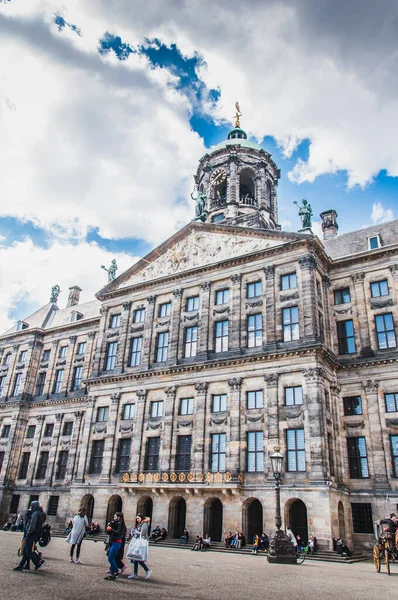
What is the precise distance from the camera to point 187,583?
12633mm

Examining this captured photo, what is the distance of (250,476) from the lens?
29.9 meters

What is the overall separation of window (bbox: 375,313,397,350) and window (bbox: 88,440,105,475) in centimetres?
2262

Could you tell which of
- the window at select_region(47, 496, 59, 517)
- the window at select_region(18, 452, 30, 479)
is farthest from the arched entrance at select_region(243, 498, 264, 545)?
the window at select_region(18, 452, 30, 479)

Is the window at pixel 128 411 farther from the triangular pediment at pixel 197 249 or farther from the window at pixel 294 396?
the window at pixel 294 396

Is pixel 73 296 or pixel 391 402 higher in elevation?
pixel 73 296

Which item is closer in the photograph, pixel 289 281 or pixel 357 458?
pixel 357 458

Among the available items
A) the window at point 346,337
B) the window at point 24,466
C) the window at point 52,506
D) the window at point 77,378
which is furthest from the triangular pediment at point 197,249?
the window at point 52,506

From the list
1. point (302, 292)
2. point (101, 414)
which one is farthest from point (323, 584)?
point (101, 414)

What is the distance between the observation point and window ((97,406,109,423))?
128ft

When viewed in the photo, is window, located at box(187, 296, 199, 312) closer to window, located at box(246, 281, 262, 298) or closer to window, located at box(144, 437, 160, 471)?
window, located at box(246, 281, 262, 298)

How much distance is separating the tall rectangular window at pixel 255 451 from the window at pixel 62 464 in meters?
20.8

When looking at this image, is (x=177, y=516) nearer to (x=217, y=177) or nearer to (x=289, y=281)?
(x=289, y=281)

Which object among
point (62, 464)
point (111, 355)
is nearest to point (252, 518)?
point (111, 355)

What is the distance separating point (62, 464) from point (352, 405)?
2711 cm
